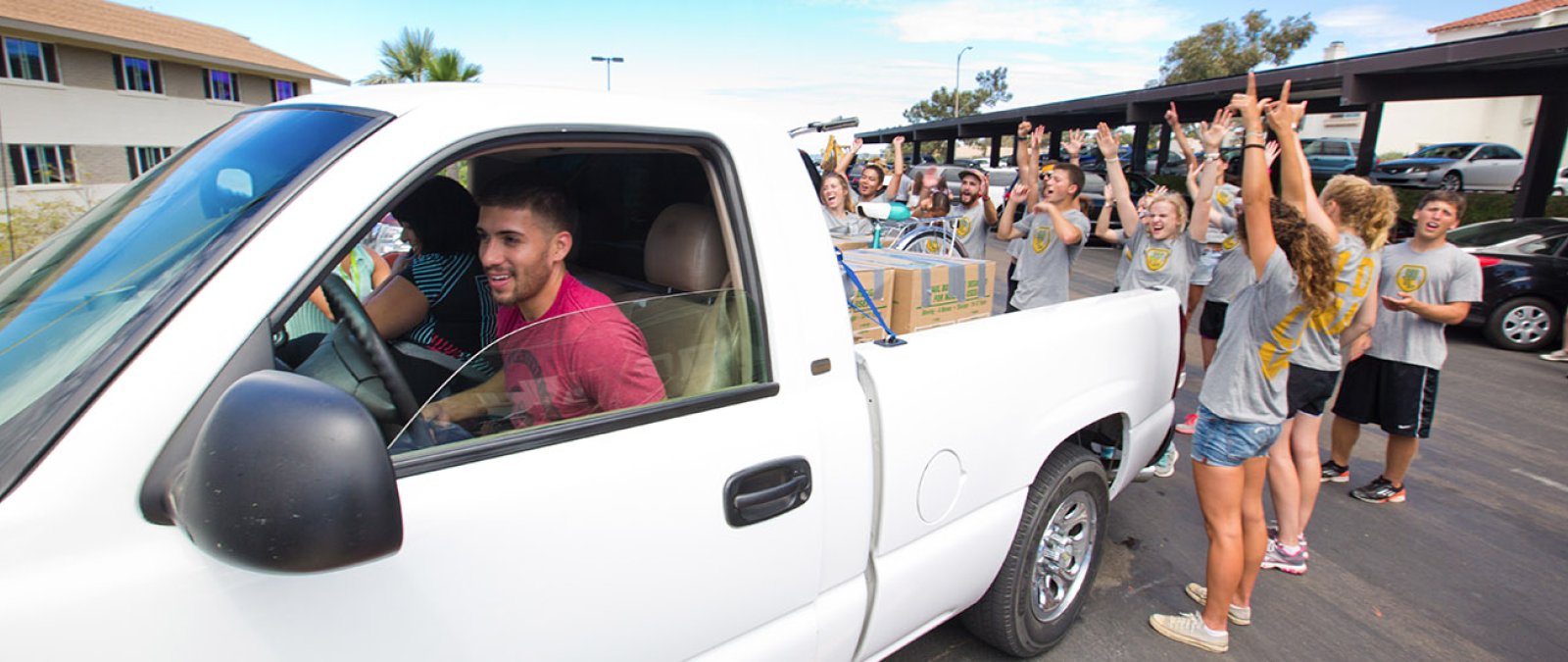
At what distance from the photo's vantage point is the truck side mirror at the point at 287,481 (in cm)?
96

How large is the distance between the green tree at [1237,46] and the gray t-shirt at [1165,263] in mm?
45889

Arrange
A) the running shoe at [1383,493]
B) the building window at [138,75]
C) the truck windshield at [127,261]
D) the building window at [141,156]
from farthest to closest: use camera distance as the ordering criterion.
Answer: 1. the building window at [141,156]
2. the building window at [138,75]
3. the running shoe at [1383,493]
4. the truck windshield at [127,261]

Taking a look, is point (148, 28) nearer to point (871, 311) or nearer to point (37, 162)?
point (37, 162)

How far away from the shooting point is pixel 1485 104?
119 ft

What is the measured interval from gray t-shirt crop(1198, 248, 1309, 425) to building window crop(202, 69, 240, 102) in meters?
35.6

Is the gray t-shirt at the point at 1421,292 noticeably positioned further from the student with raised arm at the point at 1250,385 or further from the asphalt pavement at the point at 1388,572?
the student with raised arm at the point at 1250,385

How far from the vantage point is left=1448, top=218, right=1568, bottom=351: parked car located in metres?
8.20

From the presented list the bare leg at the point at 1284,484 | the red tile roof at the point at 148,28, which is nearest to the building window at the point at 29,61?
the red tile roof at the point at 148,28

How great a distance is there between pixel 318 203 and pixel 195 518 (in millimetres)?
519

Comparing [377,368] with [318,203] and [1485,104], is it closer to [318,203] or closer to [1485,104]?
[318,203]

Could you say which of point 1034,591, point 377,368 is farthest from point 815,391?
point 1034,591

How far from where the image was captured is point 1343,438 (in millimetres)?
4715

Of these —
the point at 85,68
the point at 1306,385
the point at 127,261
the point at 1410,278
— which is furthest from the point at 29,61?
the point at 1410,278

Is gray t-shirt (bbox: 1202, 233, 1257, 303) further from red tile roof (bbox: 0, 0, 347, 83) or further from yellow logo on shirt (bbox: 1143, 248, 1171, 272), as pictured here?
red tile roof (bbox: 0, 0, 347, 83)
